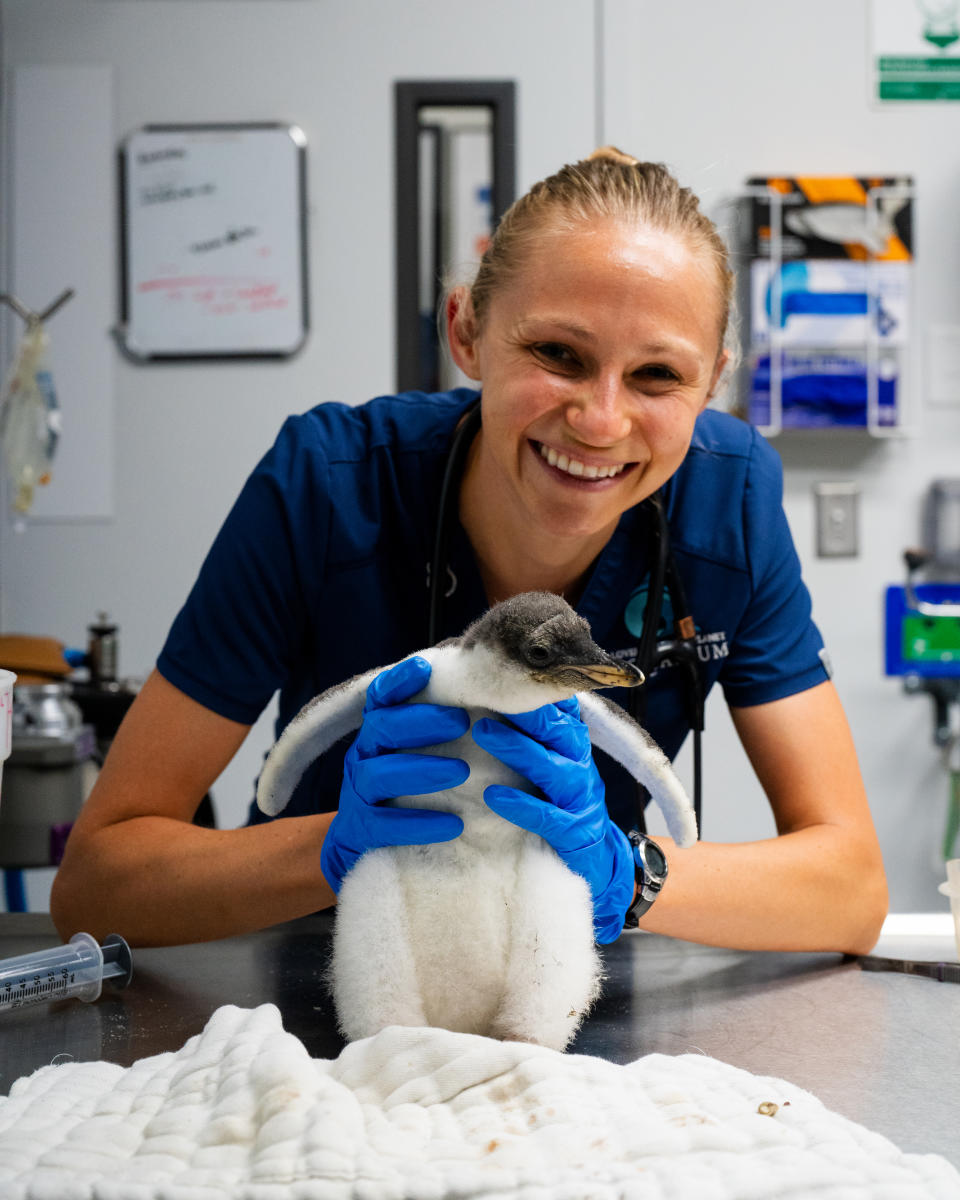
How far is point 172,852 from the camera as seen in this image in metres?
1.08

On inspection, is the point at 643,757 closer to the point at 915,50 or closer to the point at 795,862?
the point at 795,862

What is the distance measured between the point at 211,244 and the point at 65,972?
84.5 inches

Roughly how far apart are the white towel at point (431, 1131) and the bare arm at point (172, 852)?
268 millimetres

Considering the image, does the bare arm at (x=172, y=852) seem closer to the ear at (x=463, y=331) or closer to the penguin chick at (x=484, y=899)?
the penguin chick at (x=484, y=899)

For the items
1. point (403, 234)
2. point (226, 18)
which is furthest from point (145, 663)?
point (226, 18)

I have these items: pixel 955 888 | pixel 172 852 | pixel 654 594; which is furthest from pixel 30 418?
pixel 955 888

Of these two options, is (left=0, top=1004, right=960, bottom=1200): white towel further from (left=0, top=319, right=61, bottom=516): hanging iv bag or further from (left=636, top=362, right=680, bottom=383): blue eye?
(left=0, top=319, right=61, bottom=516): hanging iv bag

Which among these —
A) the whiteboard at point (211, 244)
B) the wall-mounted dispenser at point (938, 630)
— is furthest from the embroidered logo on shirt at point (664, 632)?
the whiteboard at point (211, 244)

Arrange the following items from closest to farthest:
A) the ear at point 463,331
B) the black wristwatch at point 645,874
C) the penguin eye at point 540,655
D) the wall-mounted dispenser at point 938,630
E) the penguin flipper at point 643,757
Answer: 1. the penguin eye at point 540,655
2. the penguin flipper at point 643,757
3. the black wristwatch at point 645,874
4. the ear at point 463,331
5. the wall-mounted dispenser at point 938,630

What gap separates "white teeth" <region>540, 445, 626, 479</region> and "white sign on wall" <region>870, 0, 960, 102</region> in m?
2.19

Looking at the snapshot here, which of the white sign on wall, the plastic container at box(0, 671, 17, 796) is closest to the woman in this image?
the plastic container at box(0, 671, 17, 796)

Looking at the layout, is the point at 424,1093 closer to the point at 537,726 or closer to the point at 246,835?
the point at 537,726

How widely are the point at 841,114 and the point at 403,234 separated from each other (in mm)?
1085

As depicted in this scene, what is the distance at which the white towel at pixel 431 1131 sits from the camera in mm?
614
